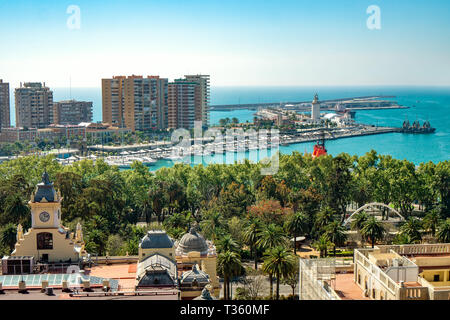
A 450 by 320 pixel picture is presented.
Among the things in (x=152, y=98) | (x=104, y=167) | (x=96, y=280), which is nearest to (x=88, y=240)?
(x=96, y=280)

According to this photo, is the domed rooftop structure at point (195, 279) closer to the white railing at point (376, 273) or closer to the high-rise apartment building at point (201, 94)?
the white railing at point (376, 273)

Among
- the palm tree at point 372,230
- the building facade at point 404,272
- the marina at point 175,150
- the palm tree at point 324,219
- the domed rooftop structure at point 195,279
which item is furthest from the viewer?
the marina at point 175,150

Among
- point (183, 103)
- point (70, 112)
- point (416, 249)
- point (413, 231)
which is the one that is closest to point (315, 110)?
point (183, 103)

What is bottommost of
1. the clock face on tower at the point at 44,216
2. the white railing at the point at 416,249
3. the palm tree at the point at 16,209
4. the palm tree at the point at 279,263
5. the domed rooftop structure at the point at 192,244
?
the palm tree at the point at 279,263

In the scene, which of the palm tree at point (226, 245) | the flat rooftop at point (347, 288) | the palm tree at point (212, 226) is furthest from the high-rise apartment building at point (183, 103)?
the flat rooftop at point (347, 288)
